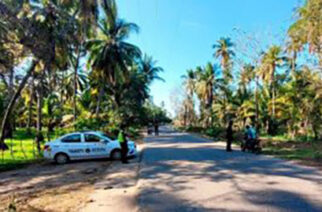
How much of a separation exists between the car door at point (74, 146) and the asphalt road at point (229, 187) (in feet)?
15.6

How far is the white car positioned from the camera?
1698 centimetres

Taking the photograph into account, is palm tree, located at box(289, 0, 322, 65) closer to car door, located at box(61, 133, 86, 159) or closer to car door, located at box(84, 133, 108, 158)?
car door, located at box(84, 133, 108, 158)

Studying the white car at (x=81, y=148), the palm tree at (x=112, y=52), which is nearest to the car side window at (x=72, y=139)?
the white car at (x=81, y=148)

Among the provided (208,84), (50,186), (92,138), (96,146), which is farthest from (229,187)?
(208,84)

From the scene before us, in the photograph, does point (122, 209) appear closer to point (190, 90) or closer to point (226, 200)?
point (226, 200)

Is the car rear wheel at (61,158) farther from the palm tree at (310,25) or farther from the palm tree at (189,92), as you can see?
the palm tree at (189,92)

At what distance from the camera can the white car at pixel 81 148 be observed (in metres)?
17.0

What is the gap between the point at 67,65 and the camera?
99.8 feet

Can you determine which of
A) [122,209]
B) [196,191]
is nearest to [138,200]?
[122,209]

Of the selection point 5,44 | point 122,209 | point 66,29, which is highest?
point 66,29

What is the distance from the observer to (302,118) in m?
30.5

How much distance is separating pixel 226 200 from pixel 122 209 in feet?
7.62

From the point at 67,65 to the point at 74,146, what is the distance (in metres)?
15.0

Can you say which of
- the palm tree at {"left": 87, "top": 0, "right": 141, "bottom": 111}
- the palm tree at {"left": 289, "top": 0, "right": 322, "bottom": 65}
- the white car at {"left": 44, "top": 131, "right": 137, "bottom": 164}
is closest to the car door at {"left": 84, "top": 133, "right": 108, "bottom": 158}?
the white car at {"left": 44, "top": 131, "right": 137, "bottom": 164}
